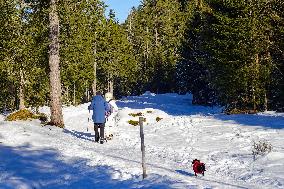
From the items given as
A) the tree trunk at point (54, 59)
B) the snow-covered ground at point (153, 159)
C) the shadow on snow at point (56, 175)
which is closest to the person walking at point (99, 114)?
the snow-covered ground at point (153, 159)

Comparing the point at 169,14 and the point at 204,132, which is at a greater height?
the point at 169,14

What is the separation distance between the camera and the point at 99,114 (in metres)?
16.9

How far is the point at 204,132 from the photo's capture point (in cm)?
1852

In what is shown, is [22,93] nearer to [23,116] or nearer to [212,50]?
[23,116]

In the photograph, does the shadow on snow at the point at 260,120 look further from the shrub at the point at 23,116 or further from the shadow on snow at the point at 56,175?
the shadow on snow at the point at 56,175

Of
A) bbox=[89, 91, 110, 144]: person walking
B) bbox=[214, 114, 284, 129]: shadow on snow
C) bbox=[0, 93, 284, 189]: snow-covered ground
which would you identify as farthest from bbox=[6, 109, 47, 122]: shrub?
bbox=[214, 114, 284, 129]: shadow on snow

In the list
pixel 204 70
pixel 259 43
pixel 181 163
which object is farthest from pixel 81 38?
pixel 181 163

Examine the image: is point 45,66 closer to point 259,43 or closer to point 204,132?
point 259,43

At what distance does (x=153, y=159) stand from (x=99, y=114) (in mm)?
4703


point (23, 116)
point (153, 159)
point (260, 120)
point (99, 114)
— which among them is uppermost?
point (99, 114)

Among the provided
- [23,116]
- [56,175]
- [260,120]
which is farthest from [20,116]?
[56,175]

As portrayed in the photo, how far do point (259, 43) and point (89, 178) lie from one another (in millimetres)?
18816

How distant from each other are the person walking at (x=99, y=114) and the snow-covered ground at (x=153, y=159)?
1.59 ft

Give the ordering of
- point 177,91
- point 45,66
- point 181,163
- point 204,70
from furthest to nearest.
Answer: point 177,91, point 204,70, point 45,66, point 181,163
